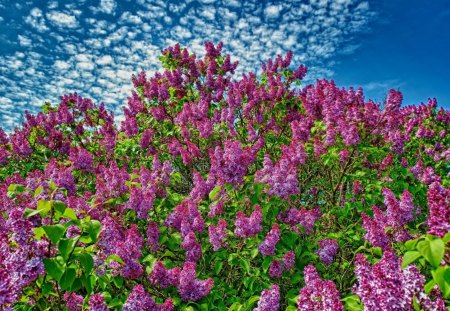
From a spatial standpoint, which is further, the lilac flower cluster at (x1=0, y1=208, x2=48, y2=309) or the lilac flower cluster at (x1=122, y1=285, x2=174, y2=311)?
the lilac flower cluster at (x1=122, y1=285, x2=174, y2=311)

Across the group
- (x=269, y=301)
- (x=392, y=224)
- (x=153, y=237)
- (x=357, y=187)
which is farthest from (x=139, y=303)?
(x=357, y=187)

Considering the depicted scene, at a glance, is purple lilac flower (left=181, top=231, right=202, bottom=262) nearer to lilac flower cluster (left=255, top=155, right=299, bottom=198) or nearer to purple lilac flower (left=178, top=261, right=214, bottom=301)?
purple lilac flower (left=178, top=261, right=214, bottom=301)

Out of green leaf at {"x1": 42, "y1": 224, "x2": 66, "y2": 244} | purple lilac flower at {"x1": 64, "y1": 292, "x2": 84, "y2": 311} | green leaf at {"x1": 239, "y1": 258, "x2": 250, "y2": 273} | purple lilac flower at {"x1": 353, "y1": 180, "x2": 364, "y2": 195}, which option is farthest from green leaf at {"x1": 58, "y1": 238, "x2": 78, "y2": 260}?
purple lilac flower at {"x1": 353, "y1": 180, "x2": 364, "y2": 195}

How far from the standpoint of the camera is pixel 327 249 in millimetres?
4941

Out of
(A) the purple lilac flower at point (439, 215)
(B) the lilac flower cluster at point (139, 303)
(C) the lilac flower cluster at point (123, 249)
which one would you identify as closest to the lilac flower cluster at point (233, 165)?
(C) the lilac flower cluster at point (123, 249)

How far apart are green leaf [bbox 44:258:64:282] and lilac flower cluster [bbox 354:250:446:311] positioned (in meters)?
2.12

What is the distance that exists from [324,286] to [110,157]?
767 cm

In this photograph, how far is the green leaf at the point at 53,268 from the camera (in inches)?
101

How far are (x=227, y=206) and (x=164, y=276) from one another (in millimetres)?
2012

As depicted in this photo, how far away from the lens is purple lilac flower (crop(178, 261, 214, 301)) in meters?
3.85

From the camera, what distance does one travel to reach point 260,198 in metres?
5.39

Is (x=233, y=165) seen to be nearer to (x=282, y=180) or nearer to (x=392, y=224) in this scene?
(x=282, y=180)

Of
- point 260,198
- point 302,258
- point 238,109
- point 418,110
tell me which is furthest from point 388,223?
point 418,110

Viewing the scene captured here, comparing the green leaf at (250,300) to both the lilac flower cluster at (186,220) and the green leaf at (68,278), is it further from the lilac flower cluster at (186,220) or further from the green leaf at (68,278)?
the green leaf at (68,278)
